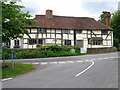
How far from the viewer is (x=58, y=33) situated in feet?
103

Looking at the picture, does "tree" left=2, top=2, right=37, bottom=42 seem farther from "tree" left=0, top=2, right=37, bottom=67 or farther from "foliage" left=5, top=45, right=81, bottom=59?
"foliage" left=5, top=45, right=81, bottom=59

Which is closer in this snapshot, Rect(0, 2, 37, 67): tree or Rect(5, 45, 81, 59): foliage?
Rect(0, 2, 37, 67): tree

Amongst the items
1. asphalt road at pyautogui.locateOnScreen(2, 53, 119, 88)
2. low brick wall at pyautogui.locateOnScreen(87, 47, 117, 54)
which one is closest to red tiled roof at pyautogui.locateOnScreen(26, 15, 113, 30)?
low brick wall at pyautogui.locateOnScreen(87, 47, 117, 54)

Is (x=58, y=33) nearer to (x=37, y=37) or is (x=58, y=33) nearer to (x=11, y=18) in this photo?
(x=37, y=37)

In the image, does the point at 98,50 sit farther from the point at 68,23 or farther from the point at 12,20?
the point at 12,20

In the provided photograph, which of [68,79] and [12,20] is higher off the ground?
[12,20]

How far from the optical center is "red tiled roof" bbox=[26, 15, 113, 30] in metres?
31.5

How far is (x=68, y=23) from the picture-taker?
3400 cm

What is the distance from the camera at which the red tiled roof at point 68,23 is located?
31461mm

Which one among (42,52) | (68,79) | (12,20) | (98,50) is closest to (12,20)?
(12,20)

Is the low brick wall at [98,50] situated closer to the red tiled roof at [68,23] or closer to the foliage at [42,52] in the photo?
the foliage at [42,52]

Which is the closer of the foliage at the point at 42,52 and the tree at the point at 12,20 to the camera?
the tree at the point at 12,20

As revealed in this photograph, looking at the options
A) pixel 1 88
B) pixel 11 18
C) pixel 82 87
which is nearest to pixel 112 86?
pixel 82 87

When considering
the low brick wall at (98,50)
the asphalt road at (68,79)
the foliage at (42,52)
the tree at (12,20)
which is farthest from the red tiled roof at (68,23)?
the asphalt road at (68,79)
